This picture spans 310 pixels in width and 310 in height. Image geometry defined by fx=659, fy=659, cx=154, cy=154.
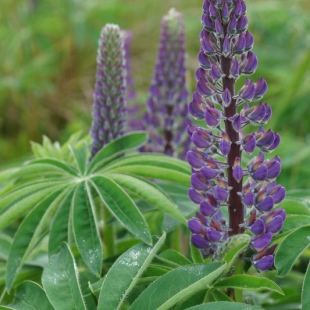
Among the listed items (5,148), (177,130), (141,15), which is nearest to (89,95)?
(5,148)

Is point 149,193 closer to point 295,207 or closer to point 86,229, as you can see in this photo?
point 86,229

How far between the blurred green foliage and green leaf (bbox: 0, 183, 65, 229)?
1910 mm

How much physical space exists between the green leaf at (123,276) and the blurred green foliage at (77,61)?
6.72 ft

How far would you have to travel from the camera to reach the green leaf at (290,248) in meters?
1.44

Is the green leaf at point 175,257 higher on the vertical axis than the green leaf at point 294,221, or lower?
lower

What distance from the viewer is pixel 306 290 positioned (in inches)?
Result: 54.6

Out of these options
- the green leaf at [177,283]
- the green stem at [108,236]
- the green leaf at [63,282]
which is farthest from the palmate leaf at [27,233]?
the green leaf at [177,283]

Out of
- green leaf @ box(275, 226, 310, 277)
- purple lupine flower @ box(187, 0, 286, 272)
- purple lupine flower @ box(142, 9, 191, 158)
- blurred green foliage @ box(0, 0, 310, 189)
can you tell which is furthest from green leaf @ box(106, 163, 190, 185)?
blurred green foliage @ box(0, 0, 310, 189)

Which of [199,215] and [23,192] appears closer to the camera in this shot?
[199,215]

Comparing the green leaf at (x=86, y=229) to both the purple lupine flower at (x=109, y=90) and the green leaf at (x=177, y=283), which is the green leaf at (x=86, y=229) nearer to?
the green leaf at (x=177, y=283)

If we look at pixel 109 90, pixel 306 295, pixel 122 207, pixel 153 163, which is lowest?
pixel 306 295

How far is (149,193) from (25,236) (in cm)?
33

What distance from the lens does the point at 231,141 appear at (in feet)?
4.76

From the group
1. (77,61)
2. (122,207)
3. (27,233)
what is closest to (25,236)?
(27,233)
